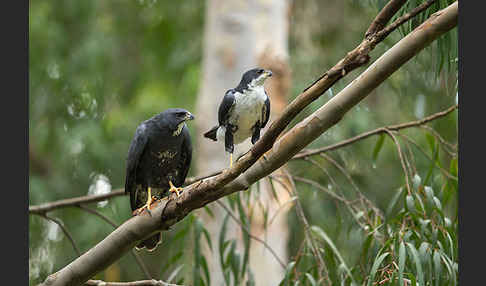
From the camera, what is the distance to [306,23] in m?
8.16

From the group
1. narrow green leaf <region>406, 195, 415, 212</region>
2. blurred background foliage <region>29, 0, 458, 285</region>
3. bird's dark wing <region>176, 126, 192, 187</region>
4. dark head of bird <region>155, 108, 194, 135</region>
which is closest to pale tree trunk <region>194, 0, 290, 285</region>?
blurred background foliage <region>29, 0, 458, 285</region>

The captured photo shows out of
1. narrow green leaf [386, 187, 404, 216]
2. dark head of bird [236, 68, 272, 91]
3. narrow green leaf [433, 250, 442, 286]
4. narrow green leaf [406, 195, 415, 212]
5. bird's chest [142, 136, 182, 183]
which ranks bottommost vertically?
narrow green leaf [433, 250, 442, 286]

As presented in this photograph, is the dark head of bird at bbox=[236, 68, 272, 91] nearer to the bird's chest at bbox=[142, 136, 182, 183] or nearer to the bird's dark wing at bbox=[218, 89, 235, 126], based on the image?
the bird's dark wing at bbox=[218, 89, 235, 126]

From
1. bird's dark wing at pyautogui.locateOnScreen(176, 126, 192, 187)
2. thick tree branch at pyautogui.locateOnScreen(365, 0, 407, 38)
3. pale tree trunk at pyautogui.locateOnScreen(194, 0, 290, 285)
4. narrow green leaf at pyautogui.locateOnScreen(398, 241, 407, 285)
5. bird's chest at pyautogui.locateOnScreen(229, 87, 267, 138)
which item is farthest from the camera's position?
pale tree trunk at pyautogui.locateOnScreen(194, 0, 290, 285)

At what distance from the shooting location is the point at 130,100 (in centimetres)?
950

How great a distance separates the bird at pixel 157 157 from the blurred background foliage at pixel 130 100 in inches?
93.8

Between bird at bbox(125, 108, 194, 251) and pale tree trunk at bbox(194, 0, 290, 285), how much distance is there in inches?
68.4

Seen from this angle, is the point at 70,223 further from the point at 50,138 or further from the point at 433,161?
the point at 433,161

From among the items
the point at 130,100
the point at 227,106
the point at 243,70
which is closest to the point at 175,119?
the point at 227,106

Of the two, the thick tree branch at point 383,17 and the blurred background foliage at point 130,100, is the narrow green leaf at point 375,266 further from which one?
the blurred background foliage at point 130,100

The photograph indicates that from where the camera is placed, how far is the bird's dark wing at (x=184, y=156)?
3465 mm

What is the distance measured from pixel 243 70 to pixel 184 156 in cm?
210

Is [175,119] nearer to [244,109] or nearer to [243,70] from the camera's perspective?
[244,109]

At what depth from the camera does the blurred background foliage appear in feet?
22.4
